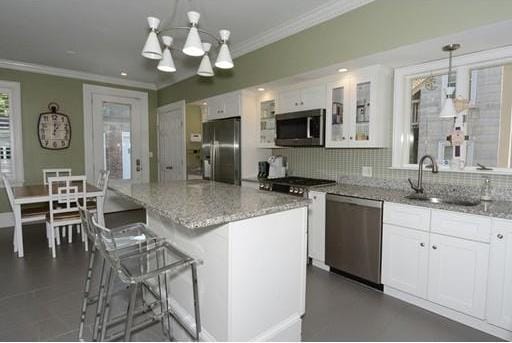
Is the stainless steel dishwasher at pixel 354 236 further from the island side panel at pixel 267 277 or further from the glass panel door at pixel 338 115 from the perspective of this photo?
the island side panel at pixel 267 277

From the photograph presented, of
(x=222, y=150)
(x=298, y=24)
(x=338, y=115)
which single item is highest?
(x=298, y=24)

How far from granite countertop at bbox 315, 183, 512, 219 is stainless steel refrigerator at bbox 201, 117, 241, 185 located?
1426mm

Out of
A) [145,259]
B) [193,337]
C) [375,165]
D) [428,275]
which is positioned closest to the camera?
[193,337]

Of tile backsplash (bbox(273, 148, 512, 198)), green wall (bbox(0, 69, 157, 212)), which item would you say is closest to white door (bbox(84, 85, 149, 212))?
green wall (bbox(0, 69, 157, 212))

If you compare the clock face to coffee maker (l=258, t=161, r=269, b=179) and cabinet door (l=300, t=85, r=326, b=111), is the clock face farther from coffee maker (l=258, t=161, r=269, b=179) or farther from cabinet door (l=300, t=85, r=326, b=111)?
cabinet door (l=300, t=85, r=326, b=111)

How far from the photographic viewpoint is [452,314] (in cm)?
218

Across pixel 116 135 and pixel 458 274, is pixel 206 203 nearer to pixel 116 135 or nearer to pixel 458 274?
pixel 458 274

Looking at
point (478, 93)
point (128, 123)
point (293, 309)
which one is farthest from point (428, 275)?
point (128, 123)

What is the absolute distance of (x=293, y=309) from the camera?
1963 millimetres

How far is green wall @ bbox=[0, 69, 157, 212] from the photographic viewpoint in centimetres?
469

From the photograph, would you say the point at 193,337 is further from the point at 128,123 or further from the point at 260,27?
the point at 128,123

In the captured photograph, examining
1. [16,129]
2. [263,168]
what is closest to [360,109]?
[263,168]

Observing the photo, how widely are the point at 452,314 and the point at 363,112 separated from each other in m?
1.88

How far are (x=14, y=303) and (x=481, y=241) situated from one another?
363cm
